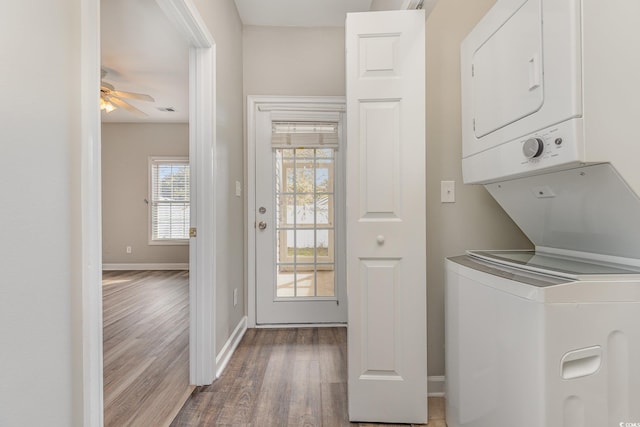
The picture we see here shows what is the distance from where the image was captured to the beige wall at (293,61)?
2955 mm

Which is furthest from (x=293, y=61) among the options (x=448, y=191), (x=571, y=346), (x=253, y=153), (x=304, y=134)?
(x=571, y=346)

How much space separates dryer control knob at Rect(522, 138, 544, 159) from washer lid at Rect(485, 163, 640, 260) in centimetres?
10

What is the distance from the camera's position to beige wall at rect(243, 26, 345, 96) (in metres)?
2.96

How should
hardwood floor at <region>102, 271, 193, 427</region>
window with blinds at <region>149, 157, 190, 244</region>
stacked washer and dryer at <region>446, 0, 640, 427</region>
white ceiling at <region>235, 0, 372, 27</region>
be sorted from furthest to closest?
window with blinds at <region>149, 157, 190, 244</region> → white ceiling at <region>235, 0, 372, 27</region> → hardwood floor at <region>102, 271, 193, 427</region> → stacked washer and dryer at <region>446, 0, 640, 427</region>

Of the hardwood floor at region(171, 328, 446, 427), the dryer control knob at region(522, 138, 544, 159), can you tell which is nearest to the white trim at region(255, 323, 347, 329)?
the hardwood floor at region(171, 328, 446, 427)

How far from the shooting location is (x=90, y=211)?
36.0 inches

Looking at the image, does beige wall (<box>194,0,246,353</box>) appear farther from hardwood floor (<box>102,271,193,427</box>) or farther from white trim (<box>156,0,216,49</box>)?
hardwood floor (<box>102,271,193,427</box>)

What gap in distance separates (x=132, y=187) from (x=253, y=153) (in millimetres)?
4189

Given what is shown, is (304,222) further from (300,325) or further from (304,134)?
A: (300,325)

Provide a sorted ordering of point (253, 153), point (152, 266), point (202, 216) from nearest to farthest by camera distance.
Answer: point (202, 216), point (253, 153), point (152, 266)

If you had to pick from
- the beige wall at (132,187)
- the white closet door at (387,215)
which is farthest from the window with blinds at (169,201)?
the white closet door at (387,215)

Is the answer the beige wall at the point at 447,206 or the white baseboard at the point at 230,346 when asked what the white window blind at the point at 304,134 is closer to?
the beige wall at the point at 447,206

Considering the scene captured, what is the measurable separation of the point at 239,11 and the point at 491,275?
274 cm

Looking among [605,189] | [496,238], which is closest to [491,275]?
[605,189]
